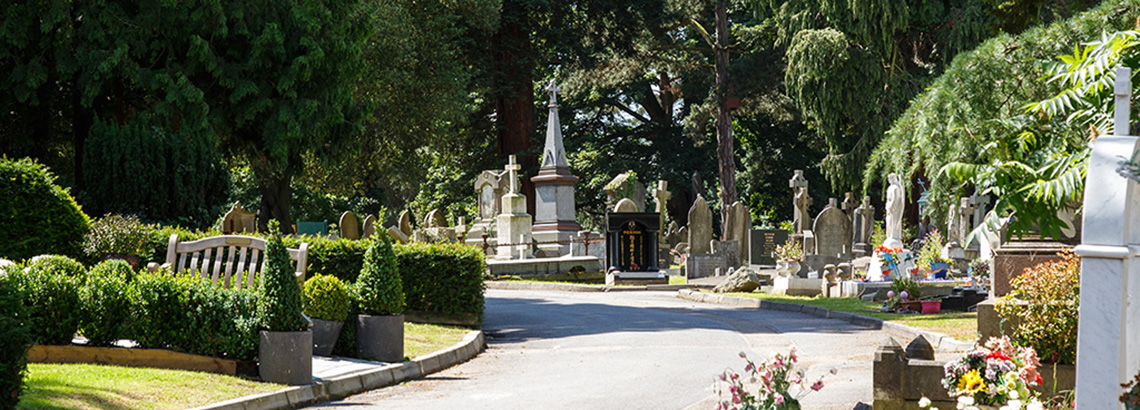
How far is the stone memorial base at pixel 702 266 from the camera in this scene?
29.7 m

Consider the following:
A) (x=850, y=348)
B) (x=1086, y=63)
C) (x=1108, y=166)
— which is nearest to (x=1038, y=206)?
(x=1086, y=63)

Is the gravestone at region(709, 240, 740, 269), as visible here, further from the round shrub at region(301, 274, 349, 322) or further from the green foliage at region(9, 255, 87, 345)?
the green foliage at region(9, 255, 87, 345)

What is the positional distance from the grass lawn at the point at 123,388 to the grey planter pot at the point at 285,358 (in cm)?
16

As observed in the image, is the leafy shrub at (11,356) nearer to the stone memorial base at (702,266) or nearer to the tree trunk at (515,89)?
the stone memorial base at (702,266)

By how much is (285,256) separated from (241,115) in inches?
434

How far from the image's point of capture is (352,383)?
1069cm

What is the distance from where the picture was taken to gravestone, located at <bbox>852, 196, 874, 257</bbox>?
3609 centimetres

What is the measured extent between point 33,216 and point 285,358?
669 cm

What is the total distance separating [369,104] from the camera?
23031mm

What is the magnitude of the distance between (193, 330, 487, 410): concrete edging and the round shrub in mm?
883

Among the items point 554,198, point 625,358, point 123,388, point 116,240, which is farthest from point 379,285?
point 554,198

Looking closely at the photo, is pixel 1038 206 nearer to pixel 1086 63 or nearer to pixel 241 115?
pixel 1086 63

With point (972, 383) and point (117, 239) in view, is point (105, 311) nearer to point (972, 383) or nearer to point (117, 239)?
point (117, 239)

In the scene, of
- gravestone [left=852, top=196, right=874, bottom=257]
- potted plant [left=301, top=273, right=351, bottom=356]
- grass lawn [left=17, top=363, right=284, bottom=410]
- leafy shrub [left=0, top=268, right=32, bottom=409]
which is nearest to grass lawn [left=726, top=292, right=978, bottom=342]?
potted plant [left=301, top=273, right=351, bottom=356]
